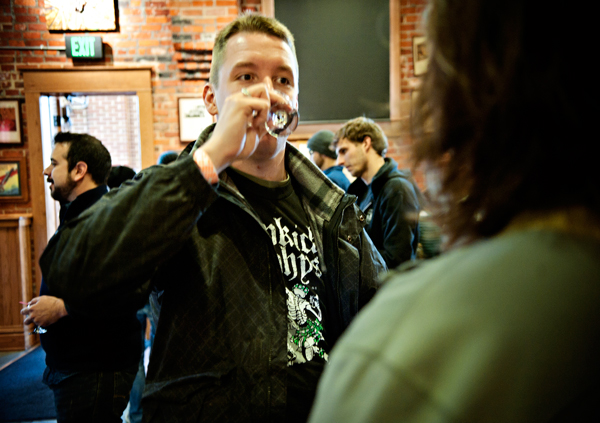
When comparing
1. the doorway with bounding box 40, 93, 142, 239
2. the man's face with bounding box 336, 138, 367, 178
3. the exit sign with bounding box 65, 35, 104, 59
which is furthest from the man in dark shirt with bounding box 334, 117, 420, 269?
the doorway with bounding box 40, 93, 142, 239

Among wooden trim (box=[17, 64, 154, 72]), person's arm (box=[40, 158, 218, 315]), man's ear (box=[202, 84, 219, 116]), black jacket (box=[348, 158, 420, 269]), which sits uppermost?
wooden trim (box=[17, 64, 154, 72])

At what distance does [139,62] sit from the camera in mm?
4898

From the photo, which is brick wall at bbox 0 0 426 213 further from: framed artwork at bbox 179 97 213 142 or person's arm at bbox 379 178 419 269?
person's arm at bbox 379 178 419 269

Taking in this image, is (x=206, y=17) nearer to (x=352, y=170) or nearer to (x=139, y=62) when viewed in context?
(x=139, y=62)

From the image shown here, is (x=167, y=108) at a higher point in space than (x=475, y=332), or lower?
higher

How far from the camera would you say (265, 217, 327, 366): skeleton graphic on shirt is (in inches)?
41.3

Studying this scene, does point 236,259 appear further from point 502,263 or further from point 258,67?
point 502,263

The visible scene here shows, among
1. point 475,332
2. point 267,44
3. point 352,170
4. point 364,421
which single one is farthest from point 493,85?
point 352,170

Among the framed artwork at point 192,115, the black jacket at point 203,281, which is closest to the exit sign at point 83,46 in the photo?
the framed artwork at point 192,115

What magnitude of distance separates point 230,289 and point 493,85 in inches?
29.8

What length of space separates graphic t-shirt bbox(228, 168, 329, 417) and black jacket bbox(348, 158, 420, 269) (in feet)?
5.42

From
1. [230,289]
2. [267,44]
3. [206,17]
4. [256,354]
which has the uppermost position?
[206,17]

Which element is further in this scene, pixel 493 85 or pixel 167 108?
pixel 167 108

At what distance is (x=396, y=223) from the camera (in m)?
2.87
